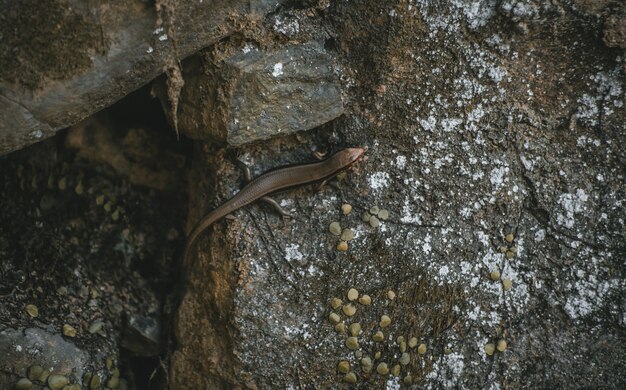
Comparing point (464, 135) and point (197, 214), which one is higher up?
point (464, 135)

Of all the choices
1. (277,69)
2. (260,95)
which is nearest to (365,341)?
(260,95)

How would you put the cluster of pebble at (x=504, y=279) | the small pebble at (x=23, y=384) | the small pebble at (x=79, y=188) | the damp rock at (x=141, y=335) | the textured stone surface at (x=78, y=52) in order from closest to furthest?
the textured stone surface at (x=78, y=52) → the small pebble at (x=23, y=384) → the cluster of pebble at (x=504, y=279) → the damp rock at (x=141, y=335) → the small pebble at (x=79, y=188)

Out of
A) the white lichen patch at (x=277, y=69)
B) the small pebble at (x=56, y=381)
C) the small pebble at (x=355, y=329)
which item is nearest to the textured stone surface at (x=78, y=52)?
the white lichen patch at (x=277, y=69)

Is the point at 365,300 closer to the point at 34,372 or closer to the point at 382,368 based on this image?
the point at 382,368

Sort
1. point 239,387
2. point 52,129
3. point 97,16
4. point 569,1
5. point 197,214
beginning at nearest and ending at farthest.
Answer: point 97,16
point 52,129
point 569,1
point 239,387
point 197,214

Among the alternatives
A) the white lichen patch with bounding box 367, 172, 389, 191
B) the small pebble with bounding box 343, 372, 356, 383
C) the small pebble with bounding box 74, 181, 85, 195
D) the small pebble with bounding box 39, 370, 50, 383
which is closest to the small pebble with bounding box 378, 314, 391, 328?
the small pebble with bounding box 343, 372, 356, 383

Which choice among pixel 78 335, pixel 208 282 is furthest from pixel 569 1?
pixel 78 335

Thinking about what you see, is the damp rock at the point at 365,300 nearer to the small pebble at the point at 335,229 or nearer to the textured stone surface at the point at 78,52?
the small pebble at the point at 335,229

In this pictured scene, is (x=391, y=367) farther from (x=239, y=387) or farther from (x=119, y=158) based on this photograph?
(x=119, y=158)
